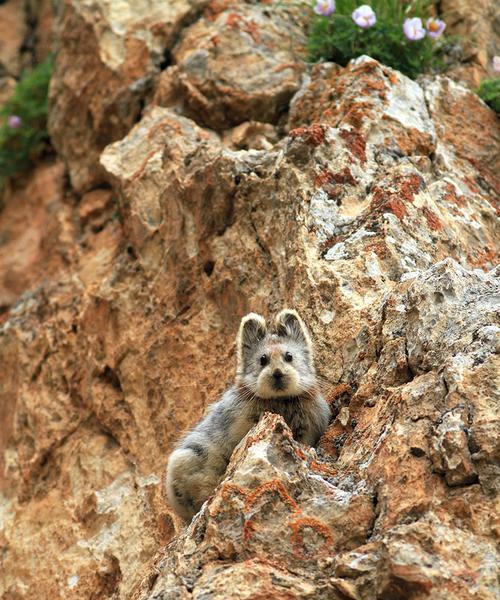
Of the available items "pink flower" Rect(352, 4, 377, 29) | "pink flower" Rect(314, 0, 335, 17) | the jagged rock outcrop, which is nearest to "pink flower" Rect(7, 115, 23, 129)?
"pink flower" Rect(314, 0, 335, 17)

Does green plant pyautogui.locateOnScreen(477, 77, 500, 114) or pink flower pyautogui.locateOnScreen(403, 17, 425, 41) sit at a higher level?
pink flower pyautogui.locateOnScreen(403, 17, 425, 41)

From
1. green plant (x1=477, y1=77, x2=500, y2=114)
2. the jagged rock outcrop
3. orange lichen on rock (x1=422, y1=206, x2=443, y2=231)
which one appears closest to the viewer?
the jagged rock outcrop

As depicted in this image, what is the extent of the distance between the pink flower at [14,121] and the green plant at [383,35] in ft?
16.3

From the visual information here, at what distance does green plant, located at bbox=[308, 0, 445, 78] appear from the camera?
9.52 m

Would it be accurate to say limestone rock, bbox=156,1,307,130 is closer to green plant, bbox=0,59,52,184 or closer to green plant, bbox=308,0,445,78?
green plant, bbox=308,0,445,78

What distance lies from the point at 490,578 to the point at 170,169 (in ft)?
18.3

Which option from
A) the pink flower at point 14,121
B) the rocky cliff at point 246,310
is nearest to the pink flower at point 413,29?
the rocky cliff at point 246,310

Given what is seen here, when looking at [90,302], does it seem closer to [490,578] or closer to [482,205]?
[482,205]

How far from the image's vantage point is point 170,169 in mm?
8977


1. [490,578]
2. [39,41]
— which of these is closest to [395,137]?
[490,578]

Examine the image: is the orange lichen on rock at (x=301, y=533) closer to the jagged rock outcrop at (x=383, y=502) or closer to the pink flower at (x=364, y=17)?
the jagged rock outcrop at (x=383, y=502)

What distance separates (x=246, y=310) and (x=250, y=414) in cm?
158

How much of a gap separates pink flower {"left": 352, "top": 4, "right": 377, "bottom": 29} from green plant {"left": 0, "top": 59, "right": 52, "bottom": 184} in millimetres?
5551

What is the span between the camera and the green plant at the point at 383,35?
9.52 metres
